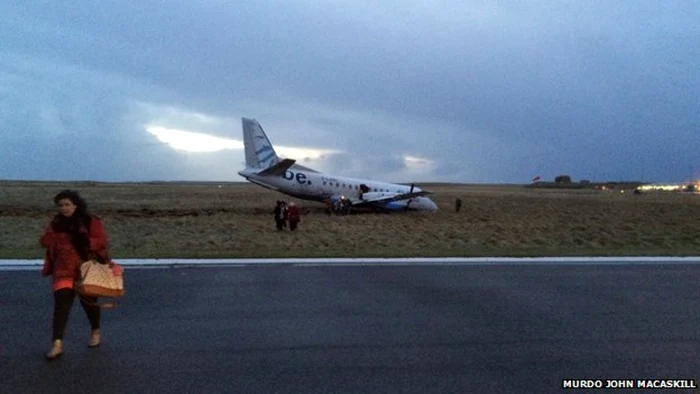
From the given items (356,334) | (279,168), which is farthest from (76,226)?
(279,168)

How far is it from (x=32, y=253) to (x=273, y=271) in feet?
22.1

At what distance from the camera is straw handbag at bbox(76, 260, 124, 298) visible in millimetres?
6520

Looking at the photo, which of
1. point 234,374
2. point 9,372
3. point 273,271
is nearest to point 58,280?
point 9,372

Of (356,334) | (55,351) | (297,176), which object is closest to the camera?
(55,351)

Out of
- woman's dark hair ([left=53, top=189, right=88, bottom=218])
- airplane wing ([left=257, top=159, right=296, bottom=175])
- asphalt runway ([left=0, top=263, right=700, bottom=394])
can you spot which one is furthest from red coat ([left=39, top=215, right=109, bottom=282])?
airplane wing ([left=257, top=159, right=296, bottom=175])

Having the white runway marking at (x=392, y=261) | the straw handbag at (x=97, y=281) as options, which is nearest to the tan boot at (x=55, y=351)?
the straw handbag at (x=97, y=281)

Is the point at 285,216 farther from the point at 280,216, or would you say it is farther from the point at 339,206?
the point at 339,206

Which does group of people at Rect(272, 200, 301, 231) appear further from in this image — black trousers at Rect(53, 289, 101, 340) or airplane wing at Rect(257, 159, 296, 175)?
black trousers at Rect(53, 289, 101, 340)

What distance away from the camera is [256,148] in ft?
137

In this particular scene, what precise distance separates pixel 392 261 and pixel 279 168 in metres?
26.2

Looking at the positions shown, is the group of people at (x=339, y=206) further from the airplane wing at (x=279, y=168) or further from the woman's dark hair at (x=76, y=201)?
the woman's dark hair at (x=76, y=201)

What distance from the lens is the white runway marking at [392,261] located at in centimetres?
1316

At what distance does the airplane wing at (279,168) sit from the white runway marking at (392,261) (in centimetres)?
2531

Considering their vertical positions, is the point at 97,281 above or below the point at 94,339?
above
